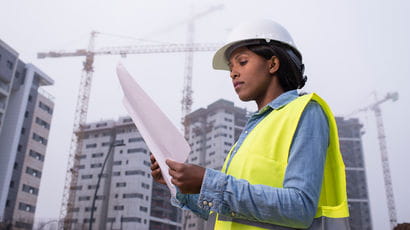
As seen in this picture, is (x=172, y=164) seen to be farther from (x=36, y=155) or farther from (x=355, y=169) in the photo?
(x=355, y=169)

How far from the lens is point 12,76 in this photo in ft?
152

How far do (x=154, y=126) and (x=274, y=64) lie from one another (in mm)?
564

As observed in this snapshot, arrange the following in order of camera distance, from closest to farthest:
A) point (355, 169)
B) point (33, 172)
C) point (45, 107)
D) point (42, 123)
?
point (33, 172) → point (42, 123) → point (45, 107) → point (355, 169)

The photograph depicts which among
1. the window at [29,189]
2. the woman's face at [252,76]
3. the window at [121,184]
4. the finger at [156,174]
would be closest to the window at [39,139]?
the window at [29,189]

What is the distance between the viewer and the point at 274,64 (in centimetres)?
152

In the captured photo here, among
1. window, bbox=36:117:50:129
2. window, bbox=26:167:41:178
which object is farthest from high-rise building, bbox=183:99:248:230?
window, bbox=26:167:41:178

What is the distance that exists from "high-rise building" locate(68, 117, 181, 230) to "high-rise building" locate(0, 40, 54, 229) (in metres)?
21.5

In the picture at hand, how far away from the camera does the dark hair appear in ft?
4.98

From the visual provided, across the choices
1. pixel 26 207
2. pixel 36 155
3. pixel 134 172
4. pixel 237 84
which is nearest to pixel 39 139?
pixel 36 155

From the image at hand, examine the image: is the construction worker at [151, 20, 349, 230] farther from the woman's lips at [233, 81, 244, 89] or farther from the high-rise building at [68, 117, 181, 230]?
the high-rise building at [68, 117, 181, 230]

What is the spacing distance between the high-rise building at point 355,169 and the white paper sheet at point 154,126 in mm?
81933

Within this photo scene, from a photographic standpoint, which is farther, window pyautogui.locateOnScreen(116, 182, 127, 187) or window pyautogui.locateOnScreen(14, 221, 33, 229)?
window pyautogui.locateOnScreen(116, 182, 127, 187)

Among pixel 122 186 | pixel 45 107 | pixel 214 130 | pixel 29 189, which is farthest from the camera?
pixel 122 186

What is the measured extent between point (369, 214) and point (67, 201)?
6183 centimetres
